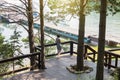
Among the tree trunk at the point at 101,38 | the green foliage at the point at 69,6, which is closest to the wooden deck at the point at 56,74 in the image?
the tree trunk at the point at 101,38

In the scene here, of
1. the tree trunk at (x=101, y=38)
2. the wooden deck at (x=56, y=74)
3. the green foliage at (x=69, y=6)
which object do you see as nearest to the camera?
the tree trunk at (x=101, y=38)

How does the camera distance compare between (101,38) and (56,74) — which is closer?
(101,38)

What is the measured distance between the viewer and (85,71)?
10156 millimetres

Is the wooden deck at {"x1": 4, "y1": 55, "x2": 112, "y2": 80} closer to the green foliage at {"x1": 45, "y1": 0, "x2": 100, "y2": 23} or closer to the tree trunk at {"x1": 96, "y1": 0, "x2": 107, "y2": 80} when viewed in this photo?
the tree trunk at {"x1": 96, "y1": 0, "x2": 107, "y2": 80}

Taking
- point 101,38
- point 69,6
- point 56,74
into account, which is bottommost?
point 56,74

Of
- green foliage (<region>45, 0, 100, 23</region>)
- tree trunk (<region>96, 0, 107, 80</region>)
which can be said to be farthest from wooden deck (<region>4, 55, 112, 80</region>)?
green foliage (<region>45, 0, 100, 23</region>)

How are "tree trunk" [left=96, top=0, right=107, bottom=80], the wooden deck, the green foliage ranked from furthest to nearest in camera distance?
the green foliage → the wooden deck → "tree trunk" [left=96, top=0, right=107, bottom=80]

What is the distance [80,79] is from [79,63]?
1.44 meters

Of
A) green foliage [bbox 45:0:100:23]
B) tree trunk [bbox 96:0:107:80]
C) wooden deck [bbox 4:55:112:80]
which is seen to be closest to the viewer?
tree trunk [bbox 96:0:107:80]

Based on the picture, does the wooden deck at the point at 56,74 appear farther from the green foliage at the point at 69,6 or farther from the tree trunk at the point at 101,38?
the green foliage at the point at 69,6

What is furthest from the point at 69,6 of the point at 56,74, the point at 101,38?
the point at 56,74

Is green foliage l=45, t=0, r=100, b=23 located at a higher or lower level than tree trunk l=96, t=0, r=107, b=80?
higher

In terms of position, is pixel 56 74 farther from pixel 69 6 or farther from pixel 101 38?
pixel 101 38

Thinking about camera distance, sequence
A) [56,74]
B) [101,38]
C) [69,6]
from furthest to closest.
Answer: [56,74], [69,6], [101,38]
